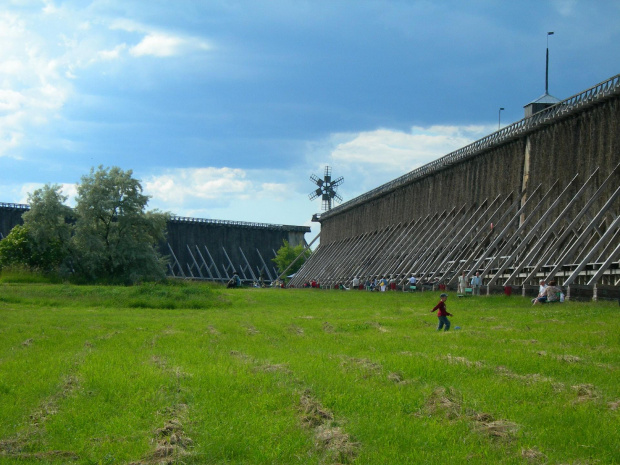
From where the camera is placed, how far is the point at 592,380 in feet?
37.8

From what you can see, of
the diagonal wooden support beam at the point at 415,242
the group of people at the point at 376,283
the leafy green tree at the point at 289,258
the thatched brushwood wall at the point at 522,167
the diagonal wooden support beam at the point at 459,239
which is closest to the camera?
the thatched brushwood wall at the point at 522,167

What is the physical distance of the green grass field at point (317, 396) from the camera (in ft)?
26.5

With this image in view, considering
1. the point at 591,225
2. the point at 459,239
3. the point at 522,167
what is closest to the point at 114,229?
the point at 459,239

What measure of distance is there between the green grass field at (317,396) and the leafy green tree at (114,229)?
138ft

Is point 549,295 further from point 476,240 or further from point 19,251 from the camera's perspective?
point 19,251

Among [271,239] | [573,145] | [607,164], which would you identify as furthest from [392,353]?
[271,239]

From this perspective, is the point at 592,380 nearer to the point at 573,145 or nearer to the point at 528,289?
the point at 528,289

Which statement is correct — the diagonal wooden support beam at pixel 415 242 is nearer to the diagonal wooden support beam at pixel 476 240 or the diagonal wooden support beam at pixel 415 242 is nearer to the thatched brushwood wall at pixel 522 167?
the thatched brushwood wall at pixel 522 167

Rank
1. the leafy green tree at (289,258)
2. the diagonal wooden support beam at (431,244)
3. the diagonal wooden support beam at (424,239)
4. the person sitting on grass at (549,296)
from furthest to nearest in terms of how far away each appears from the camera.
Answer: the leafy green tree at (289,258) < the diagonal wooden support beam at (424,239) < the diagonal wooden support beam at (431,244) < the person sitting on grass at (549,296)

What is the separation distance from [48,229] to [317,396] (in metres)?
57.6

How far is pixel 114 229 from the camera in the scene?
64.3 m

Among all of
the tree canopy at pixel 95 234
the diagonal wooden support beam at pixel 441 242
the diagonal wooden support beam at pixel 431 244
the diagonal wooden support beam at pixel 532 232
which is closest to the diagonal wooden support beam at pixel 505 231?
the diagonal wooden support beam at pixel 532 232

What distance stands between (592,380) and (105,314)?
76.9 ft

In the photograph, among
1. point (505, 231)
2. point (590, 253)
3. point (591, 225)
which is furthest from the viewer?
point (505, 231)
